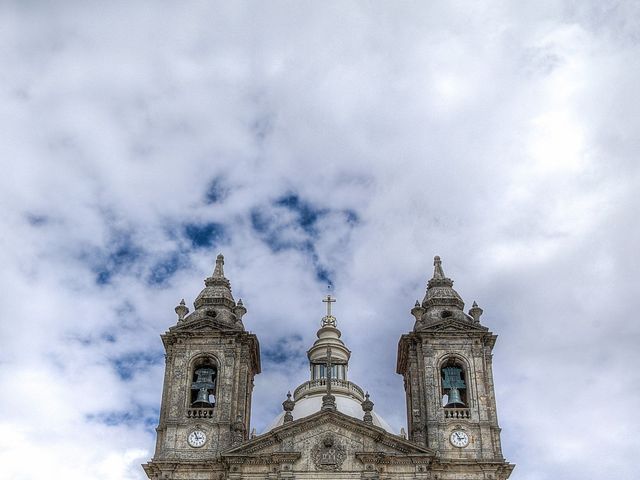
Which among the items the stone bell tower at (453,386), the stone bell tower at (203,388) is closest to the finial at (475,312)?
the stone bell tower at (453,386)

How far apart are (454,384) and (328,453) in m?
6.64

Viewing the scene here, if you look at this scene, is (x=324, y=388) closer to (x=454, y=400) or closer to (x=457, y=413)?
(x=454, y=400)

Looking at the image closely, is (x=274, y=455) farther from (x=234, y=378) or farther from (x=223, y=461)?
(x=234, y=378)

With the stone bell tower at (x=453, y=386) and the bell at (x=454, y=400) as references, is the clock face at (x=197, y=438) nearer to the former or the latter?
the stone bell tower at (x=453, y=386)

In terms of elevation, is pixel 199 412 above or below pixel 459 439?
above

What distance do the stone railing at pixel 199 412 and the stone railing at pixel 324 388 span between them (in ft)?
31.4

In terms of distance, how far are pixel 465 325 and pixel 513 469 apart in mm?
6629

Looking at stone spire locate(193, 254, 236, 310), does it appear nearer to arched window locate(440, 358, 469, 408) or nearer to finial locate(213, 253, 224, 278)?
finial locate(213, 253, 224, 278)

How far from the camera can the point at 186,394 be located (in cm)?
3634

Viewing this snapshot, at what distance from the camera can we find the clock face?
3491cm

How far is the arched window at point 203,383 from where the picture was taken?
36.5m

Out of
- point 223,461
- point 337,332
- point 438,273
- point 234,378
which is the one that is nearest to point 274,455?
point 223,461

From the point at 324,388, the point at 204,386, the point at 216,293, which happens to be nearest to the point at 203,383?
the point at 204,386

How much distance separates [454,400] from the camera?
3609 centimetres
